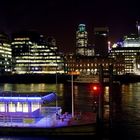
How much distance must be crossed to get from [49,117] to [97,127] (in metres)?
3.53

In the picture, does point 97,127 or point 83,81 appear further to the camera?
point 83,81

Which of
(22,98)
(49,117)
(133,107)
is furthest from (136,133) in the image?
(133,107)

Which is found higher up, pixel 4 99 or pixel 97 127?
pixel 4 99

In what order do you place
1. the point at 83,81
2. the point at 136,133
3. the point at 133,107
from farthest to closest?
the point at 83,81, the point at 133,107, the point at 136,133

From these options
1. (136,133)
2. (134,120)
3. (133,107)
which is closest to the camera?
(136,133)

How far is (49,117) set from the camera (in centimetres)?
3116

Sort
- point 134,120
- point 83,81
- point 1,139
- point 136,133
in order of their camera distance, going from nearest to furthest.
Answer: point 1,139, point 136,133, point 134,120, point 83,81

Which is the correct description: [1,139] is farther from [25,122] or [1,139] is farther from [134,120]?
[134,120]

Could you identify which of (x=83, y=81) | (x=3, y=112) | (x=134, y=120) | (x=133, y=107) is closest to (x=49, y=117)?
(x=3, y=112)

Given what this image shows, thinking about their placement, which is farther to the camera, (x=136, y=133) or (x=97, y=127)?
(x=136, y=133)

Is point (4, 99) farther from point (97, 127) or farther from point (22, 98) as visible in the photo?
point (97, 127)

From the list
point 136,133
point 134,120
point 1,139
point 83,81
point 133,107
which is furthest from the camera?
point 83,81

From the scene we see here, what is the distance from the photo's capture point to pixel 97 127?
30.5 meters

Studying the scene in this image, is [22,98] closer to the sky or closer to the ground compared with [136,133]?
closer to the sky
